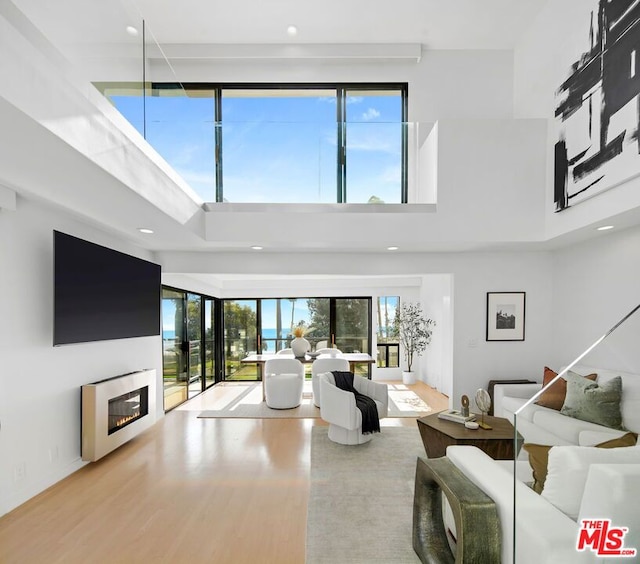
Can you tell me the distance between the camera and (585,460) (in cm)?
147

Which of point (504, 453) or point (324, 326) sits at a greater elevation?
point (324, 326)

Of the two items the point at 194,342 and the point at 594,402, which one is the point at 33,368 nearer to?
the point at 594,402

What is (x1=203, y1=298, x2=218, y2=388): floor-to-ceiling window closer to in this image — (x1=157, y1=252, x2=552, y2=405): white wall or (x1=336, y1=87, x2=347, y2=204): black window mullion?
(x1=157, y1=252, x2=552, y2=405): white wall

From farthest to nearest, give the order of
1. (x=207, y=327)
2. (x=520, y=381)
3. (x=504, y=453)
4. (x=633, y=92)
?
(x=207, y=327) < (x=520, y=381) < (x=504, y=453) < (x=633, y=92)

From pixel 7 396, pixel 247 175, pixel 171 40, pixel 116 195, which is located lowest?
pixel 7 396

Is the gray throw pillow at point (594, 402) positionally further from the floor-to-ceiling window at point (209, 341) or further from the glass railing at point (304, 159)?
the floor-to-ceiling window at point (209, 341)

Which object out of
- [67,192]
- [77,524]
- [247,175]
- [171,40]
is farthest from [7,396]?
[171,40]

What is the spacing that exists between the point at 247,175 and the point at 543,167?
3475 mm

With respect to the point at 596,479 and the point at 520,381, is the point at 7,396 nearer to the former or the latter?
the point at 596,479

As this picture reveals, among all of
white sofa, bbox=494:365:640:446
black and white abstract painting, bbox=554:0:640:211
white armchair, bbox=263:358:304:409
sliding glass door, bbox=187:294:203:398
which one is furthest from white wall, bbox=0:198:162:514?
black and white abstract painting, bbox=554:0:640:211

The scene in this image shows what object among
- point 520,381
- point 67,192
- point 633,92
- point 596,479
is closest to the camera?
point 596,479

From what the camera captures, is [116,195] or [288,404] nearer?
[116,195]

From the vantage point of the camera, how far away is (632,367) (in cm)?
155

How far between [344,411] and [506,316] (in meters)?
2.67
